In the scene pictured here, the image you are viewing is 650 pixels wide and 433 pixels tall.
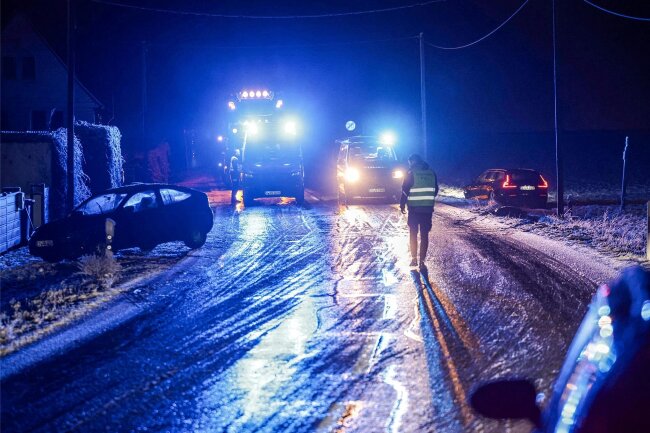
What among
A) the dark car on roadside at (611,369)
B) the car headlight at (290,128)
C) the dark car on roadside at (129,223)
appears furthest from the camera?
the car headlight at (290,128)

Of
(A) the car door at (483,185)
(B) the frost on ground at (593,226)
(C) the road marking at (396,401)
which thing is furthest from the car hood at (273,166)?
(C) the road marking at (396,401)

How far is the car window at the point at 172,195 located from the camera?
16609mm

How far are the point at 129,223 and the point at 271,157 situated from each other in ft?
49.7

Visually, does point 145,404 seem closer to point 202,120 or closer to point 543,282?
point 543,282

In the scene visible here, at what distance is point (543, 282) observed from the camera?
1193 centimetres

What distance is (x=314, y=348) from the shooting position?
8.15m

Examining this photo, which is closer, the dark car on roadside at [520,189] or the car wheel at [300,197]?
the dark car on roadside at [520,189]

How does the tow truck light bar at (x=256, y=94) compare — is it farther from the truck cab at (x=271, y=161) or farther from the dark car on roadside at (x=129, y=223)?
the dark car on roadside at (x=129, y=223)

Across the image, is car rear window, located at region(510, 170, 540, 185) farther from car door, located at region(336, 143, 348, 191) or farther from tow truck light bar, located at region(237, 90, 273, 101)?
tow truck light bar, located at region(237, 90, 273, 101)

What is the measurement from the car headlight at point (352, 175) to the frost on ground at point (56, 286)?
12469 millimetres

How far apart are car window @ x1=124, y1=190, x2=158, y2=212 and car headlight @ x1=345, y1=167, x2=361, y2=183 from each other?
→ 1336 cm

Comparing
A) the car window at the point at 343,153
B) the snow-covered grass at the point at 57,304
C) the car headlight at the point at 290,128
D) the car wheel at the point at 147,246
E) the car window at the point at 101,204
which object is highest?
the car headlight at the point at 290,128

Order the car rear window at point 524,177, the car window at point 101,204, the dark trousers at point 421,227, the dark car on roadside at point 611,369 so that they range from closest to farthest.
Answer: the dark car on roadside at point 611,369, the dark trousers at point 421,227, the car window at point 101,204, the car rear window at point 524,177

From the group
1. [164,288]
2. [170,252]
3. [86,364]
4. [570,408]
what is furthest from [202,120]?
[570,408]
